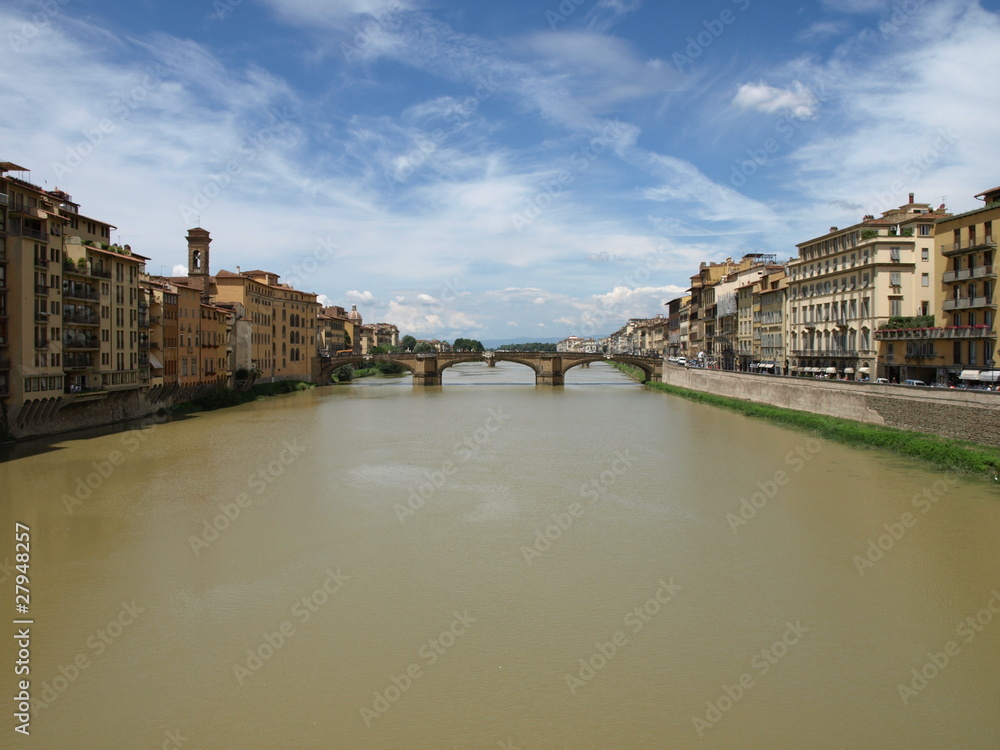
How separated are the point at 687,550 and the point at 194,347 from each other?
30397 millimetres

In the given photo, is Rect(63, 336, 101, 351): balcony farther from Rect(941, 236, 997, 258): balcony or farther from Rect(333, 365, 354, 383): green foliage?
Rect(333, 365, 354, 383): green foliage

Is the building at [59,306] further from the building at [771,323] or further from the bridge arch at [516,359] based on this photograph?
the bridge arch at [516,359]

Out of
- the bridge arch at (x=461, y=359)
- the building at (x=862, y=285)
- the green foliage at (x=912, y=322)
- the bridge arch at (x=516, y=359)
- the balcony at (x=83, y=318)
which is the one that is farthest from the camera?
the bridge arch at (x=516, y=359)

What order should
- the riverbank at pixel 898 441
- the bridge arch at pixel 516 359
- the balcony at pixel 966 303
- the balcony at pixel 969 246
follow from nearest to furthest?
the riverbank at pixel 898 441 → the balcony at pixel 969 246 → the balcony at pixel 966 303 → the bridge arch at pixel 516 359

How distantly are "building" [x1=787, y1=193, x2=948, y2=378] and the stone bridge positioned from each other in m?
22.8

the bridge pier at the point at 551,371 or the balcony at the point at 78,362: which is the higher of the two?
the balcony at the point at 78,362

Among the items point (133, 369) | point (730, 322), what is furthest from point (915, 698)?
point (730, 322)

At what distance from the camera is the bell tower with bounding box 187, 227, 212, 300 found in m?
40.3

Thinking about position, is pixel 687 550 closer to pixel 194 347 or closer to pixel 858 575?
pixel 858 575

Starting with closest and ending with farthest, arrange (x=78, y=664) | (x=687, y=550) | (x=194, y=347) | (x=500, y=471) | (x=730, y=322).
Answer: (x=78, y=664) → (x=687, y=550) → (x=500, y=471) → (x=194, y=347) → (x=730, y=322)

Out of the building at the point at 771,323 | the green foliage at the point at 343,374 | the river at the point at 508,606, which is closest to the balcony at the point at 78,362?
the river at the point at 508,606

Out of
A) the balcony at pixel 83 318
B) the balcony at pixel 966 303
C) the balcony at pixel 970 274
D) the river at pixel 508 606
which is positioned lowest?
the river at pixel 508 606

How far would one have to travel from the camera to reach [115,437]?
84.1 feet

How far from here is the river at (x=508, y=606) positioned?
7.22 metres
